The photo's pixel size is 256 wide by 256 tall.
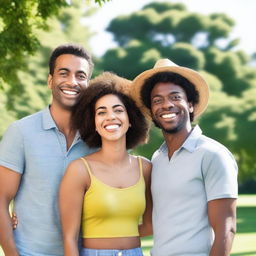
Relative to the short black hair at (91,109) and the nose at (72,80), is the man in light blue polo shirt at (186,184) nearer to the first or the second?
the short black hair at (91,109)

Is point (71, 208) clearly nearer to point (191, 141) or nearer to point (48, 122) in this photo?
point (48, 122)

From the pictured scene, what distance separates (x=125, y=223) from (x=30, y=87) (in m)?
19.1

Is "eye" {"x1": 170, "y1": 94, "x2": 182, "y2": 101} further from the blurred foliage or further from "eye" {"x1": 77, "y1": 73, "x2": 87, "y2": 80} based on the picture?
the blurred foliage

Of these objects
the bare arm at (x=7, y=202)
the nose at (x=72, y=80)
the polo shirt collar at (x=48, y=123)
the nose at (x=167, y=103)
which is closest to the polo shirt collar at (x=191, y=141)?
the nose at (x=167, y=103)

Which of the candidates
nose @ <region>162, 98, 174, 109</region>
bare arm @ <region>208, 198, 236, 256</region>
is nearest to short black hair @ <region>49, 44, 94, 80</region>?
nose @ <region>162, 98, 174, 109</region>

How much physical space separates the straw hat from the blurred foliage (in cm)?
2447

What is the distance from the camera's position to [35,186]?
4.57 metres

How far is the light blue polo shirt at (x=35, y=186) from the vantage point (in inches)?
180

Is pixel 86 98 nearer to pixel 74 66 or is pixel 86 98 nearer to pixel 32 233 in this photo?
pixel 74 66

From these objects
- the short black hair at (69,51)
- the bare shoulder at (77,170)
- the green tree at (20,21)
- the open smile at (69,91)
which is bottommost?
the bare shoulder at (77,170)

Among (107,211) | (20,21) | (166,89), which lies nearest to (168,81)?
(166,89)

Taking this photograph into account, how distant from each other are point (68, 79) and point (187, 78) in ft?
2.75

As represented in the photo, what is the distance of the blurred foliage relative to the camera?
2972cm

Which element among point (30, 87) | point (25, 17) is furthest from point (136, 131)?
point (30, 87)
